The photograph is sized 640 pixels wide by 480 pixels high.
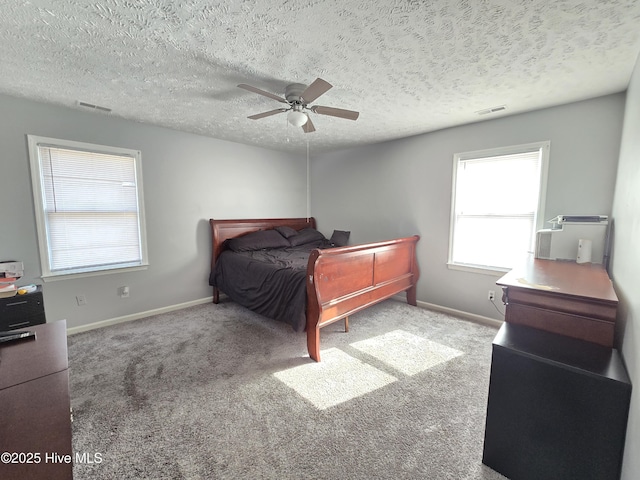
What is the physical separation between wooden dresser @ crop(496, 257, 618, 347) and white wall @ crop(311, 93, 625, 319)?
1.32m

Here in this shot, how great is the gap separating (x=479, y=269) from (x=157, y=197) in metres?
4.08

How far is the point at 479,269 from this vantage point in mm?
3217

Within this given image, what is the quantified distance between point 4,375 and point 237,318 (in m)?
2.44

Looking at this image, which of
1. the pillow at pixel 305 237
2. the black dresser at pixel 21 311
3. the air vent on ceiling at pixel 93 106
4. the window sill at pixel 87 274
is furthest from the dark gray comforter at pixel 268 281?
the air vent on ceiling at pixel 93 106

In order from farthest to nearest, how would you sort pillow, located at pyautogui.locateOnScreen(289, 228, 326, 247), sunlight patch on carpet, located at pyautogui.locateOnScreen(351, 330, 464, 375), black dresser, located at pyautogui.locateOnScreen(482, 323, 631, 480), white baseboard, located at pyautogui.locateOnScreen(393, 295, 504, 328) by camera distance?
pillow, located at pyautogui.locateOnScreen(289, 228, 326, 247) < white baseboard, located at pyautogui.locateOnScreen(393, 295, 504, 328) < sunlight patch on carpet, located at pyautogui.locateOnScreen(351, 330, 464, 375) < black dresser, located at pyautogui.locateOnScreen(482, 323, 631, 480)

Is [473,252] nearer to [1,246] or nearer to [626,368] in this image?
[626,368]

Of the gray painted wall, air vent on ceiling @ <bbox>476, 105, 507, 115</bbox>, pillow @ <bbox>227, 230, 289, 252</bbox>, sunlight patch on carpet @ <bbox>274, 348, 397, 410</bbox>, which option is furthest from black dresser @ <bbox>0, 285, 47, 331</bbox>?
air vent on ceiling @ <bbox>476, 105, 507, 115</bbox>

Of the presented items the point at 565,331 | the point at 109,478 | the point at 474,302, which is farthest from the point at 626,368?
the point at 109,478

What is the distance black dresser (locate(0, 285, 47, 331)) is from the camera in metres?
2.18

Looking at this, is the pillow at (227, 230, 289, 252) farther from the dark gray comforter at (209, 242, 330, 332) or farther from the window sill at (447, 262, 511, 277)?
the window sill at (447, 262, 511, 277)

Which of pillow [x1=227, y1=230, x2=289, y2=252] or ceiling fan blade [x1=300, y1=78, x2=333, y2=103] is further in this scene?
pillow [x1=227, y1=230, x2=289, y2=252]

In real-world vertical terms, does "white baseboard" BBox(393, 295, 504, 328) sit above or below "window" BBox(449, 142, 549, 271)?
below

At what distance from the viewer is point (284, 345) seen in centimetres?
266

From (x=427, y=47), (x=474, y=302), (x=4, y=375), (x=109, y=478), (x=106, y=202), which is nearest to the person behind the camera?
(x=4, y=375)
